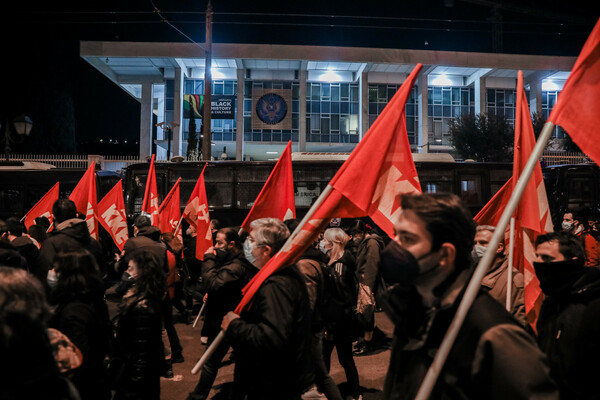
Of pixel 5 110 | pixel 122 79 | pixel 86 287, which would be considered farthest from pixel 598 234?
pixel 5 110

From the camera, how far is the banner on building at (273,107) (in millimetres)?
35188

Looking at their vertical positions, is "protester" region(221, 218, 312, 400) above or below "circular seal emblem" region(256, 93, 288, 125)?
below

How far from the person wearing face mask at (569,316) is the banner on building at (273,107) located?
3293 centimetres

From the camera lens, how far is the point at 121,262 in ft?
19.4

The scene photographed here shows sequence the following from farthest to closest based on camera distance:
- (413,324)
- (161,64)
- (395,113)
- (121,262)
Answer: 1. (161,64)
2. (121,262)
3. (395,113)
4. (413,324)

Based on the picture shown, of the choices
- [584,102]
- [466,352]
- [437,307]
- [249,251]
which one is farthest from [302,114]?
[466,352]

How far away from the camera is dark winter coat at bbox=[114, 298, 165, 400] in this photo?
3566 millimetres

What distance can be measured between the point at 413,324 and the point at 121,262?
16.3 ft

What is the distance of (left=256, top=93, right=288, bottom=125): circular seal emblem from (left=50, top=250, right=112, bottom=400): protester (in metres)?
32.7

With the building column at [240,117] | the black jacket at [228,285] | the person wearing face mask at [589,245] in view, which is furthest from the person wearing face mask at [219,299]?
the building column at [240,117]

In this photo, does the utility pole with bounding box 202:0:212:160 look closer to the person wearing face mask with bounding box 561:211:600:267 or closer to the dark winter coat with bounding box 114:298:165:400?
the person wearing face mask with bounding box 561:211:600:267

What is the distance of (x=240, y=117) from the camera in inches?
1356

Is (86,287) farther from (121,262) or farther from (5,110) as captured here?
(5,110)

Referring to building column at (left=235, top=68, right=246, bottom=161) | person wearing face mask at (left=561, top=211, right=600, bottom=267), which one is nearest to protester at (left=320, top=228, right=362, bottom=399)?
person wearing face mask at (left=561, top=211, right=600, bottom=267)
